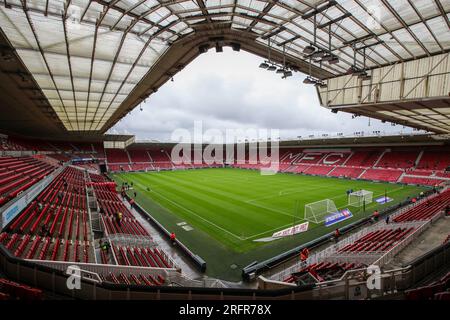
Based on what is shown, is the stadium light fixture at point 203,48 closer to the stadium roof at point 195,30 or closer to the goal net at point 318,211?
the stadium roof at point 195,30

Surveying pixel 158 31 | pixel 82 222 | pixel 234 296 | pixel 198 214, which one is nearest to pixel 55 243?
pixel 82 222

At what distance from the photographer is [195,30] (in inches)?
346

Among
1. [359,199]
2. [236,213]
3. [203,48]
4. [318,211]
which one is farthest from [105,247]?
[359,199]

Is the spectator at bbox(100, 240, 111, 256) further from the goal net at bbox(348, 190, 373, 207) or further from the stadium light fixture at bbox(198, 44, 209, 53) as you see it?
the goal net at bbox(348, 190, 373, 207)

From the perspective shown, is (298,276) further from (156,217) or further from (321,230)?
(156,217)

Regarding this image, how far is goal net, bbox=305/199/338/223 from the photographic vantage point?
19.1 m

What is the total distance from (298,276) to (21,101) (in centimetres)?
2079

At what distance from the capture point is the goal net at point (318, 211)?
750 inches

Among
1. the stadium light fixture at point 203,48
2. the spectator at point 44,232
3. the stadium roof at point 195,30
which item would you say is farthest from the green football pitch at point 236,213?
the stadium roof at point 195,30

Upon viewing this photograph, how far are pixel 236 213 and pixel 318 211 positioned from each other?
7.04 metres

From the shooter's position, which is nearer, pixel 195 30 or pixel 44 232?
pixel 195 30

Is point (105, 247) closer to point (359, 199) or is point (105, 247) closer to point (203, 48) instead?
point (203, 48)

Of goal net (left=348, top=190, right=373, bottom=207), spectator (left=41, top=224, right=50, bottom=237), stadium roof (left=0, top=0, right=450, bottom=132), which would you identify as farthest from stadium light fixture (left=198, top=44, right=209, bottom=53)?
goal net (left=348, top=190, right=373, bottom=207)

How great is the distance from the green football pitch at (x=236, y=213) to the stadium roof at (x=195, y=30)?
10.2 m
